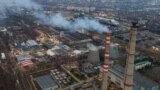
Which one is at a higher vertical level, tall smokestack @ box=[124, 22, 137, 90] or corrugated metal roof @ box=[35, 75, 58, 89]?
tall smokestack @ box=[124, 22, 137, 90]

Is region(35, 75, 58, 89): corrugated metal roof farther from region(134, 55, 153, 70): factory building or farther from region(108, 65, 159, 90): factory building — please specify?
region(134, 55, 153, 70): factory building

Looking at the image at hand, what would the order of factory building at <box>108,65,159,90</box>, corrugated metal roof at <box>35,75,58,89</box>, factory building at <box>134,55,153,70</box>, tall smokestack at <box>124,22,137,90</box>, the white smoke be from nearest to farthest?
1. tall smokestack at <box>124,22,137,90</box>
2. factory building at <box>108,65,159,90</box>
3. corrugated metal roof at <box>35,75,58,89</box>
4. factory building at <box>134,55,153,70</box>
5. the white smoke

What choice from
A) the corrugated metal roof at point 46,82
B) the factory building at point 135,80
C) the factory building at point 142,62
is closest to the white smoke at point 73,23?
the factory building at point 142,62

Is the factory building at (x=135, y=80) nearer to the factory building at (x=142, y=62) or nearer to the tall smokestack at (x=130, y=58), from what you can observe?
the factory building at (x=142, y=62)

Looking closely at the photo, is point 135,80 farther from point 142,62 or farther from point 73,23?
point 73,23

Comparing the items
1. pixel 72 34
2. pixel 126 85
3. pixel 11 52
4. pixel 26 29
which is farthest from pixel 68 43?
pixel 126 85

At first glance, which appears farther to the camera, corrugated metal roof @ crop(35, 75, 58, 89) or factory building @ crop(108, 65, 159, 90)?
corrugated metal roof @ crop(35, 75, 58, 89)

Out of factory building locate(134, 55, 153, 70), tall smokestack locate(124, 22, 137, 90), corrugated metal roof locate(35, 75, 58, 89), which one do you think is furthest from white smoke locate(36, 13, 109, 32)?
tall smokestack locate(124, 22, 137, 90)

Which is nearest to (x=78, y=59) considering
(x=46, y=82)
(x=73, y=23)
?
(x=46, y=82)
